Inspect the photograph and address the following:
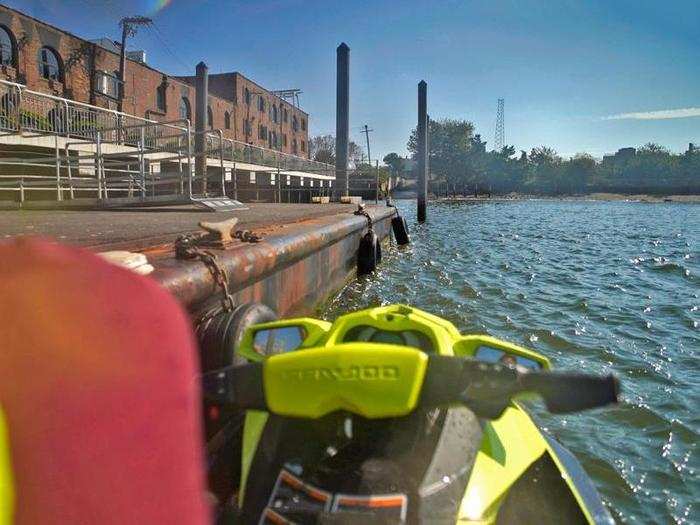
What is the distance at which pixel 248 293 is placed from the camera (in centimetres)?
431

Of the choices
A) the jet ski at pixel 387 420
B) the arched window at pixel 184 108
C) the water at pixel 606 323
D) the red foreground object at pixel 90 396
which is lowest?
the water at pixel 606 323

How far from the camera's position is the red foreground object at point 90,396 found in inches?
22.6

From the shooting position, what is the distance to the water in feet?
11.2

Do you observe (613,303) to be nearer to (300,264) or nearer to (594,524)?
(300,264)

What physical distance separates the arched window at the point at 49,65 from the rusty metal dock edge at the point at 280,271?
23.6m

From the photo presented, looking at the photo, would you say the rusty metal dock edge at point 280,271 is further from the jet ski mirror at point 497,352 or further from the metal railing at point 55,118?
the metal railing at point 55,118

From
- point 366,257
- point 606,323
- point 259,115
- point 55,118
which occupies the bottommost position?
point 606,323

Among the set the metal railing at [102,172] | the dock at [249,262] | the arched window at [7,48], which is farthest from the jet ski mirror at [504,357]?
the arched window at [7,48]

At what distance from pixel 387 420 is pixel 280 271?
13.6 ft

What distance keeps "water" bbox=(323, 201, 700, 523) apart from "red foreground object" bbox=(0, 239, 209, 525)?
2.97 m

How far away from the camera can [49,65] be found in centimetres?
2753

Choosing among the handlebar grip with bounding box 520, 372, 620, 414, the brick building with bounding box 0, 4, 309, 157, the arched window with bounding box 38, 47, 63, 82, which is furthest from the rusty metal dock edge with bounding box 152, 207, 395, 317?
the arched window with bounding box 38, 47, 63, 82

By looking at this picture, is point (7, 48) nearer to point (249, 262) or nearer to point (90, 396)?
point (249, 262)

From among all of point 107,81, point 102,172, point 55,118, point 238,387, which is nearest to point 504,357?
point 238,387
